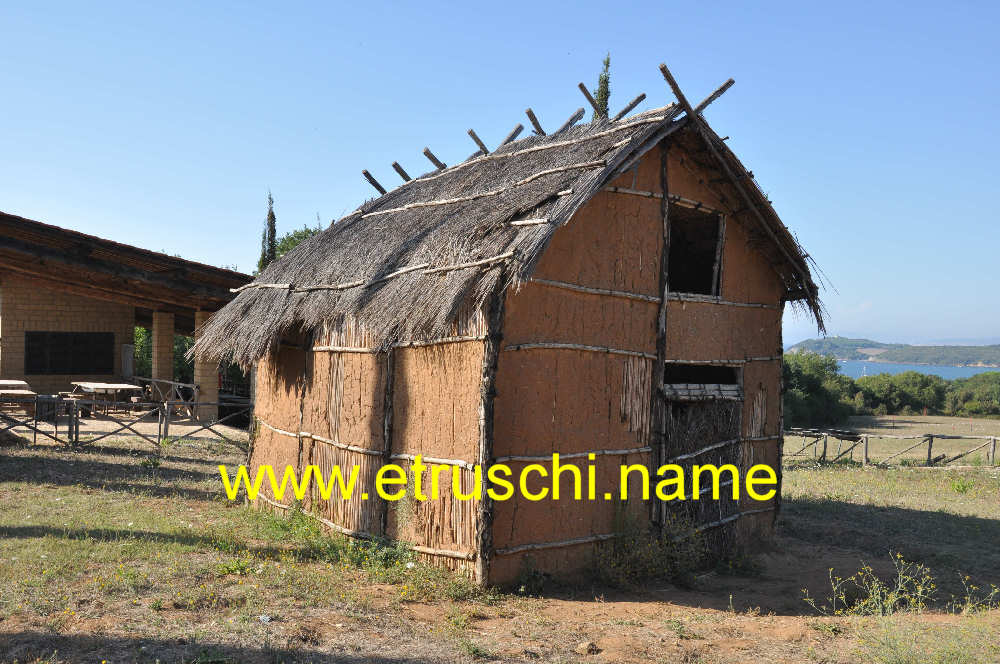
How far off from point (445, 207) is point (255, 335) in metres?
3.12

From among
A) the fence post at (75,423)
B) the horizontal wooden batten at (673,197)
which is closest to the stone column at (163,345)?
the fence post at (75,423)

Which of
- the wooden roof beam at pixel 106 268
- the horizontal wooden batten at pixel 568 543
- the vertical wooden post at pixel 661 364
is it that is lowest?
the horizontal wooden batten at pixel 568 543

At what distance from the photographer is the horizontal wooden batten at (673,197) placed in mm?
8586

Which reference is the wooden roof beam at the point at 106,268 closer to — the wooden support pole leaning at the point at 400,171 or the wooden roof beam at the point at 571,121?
the wooden support pole leaning at the point at 400,171

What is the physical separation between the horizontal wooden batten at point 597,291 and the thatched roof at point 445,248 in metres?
0.61

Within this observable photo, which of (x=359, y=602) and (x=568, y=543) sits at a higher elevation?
(x=568, y=543)

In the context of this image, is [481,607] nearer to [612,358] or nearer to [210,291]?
[612,358]

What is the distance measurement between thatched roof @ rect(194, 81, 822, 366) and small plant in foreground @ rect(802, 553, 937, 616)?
145 inches

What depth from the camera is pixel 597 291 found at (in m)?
8.32

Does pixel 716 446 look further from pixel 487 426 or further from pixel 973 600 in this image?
pixel 487 426

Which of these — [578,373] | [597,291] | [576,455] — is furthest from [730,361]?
[576,455]

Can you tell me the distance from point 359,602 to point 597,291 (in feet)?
13.0

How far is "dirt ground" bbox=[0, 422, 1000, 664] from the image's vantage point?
19.0 ft

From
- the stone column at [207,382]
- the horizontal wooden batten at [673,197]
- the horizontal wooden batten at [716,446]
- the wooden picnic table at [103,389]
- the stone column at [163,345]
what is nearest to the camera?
the horizontal wooden batten at [673,197]
